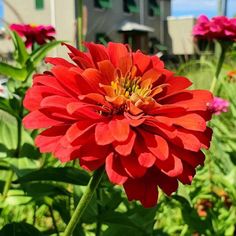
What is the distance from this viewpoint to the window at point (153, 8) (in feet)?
51.8

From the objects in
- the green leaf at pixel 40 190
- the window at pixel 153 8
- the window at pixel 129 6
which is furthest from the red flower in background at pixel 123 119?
the window at pixel 153 8

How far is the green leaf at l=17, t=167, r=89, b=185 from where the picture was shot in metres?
0.70

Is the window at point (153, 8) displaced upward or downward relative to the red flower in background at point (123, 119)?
downward

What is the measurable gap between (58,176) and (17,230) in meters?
0.12

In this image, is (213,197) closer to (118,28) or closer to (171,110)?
(171,110)

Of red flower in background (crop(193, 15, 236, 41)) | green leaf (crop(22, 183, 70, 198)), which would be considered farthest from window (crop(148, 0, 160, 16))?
green leaf (crop(22, 183, 70, 198))

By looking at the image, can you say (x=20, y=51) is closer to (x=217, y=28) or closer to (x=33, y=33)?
(x=33, y=33)

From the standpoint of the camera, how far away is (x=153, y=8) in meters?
15.8

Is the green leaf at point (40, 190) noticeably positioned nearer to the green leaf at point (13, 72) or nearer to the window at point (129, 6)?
the green leaf at point (13, 72)

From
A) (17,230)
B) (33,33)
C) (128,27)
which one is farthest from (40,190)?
(128,27)

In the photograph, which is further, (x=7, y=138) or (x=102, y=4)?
(x=102, y=4)

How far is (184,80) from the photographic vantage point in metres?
0.57

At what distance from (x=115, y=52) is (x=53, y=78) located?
0.28 feet

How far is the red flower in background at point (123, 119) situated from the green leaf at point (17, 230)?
283mm
